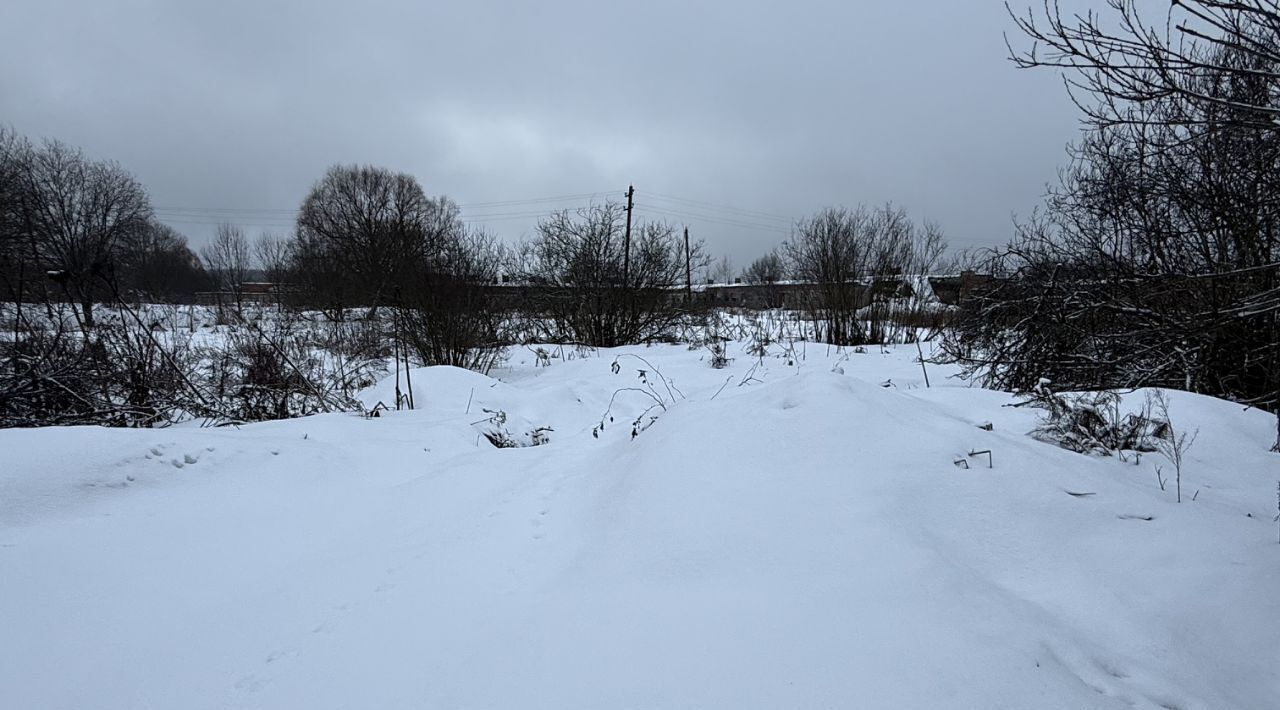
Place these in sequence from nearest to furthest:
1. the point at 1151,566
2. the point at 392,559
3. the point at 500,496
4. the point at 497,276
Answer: the point at 1151,566 < the point at 392,559 < the point at 500,496 < the point at 497,276

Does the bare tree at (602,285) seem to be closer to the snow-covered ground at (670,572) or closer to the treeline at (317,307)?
the treeline at (317,307)

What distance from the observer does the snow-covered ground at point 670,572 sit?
4.23 ft

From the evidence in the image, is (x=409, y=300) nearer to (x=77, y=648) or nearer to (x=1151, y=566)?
(x=77, y=648)

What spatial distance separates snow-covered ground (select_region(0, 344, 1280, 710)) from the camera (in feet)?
4.23

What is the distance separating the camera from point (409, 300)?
713 cm

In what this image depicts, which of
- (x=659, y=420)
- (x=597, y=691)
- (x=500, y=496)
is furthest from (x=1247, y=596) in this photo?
(x=500, y=496)

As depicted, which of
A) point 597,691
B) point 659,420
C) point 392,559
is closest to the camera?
point 597,691

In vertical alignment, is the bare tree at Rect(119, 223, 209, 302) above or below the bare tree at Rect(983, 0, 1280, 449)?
above

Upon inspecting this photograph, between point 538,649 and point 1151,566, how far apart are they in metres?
1.96

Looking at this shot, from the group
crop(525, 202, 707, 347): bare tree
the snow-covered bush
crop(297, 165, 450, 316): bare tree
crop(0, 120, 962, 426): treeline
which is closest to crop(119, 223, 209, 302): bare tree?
crop(0, 120, 962, 426): treeline

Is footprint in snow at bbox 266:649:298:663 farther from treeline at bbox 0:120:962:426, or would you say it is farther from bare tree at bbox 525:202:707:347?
bare tree at bbox 525:202:707:347

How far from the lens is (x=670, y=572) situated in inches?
68.9

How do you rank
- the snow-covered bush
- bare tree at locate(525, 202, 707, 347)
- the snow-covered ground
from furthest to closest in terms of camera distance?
bare tree at locate(525, 202, 707, 347) < the snow-covered bush < the snow-covered ground

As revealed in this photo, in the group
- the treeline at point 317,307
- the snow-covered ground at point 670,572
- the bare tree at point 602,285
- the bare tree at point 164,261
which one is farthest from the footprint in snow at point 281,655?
the bare tree at point 164,261
